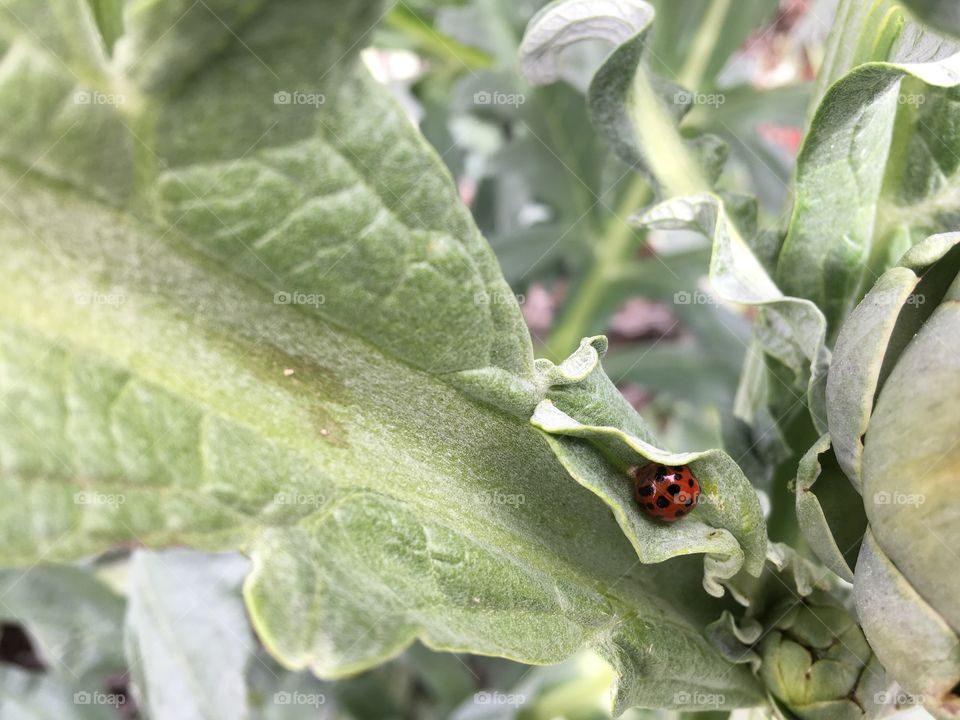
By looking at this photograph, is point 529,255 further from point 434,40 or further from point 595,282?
point 434,40

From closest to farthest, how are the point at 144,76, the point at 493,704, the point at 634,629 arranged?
the point at 144,76 < the point at 634,629 < the point at 493,704

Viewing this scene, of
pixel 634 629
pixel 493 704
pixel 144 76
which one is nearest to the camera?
pixel 144 76

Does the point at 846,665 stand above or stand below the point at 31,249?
below

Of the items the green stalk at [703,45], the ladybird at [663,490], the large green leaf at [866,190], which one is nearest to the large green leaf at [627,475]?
the ladybird at [663,490]

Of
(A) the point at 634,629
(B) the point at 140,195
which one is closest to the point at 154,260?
(B) the point at 140,195

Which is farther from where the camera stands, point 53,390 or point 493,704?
point 493,704

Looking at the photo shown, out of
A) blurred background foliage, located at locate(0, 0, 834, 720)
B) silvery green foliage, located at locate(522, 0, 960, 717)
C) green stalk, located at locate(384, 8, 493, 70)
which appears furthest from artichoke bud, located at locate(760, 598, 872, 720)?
green stalk, located at locate(384, 8, 493, 70)

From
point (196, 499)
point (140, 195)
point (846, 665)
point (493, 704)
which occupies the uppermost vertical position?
point (140, 195)

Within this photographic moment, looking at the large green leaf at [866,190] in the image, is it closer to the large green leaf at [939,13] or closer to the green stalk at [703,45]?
the large green leaf at [939,13]

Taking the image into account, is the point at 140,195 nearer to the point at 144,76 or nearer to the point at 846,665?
the point at 144,76

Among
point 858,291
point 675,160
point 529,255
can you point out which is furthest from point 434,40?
point 858,291
